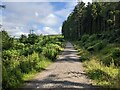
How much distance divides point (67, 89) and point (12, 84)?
7.89ft

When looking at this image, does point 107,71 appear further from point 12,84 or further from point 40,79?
point 12,84

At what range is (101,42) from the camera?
4178 cm

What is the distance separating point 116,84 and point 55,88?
2.67 m

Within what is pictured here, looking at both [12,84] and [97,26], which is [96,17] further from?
[12,84]

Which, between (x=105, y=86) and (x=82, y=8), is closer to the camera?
(x=105, y=86)

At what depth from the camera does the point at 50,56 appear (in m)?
31.0

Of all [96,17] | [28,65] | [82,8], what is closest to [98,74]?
[28,65]

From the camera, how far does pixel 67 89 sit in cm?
1375

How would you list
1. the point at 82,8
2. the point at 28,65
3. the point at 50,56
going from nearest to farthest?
the point at 28,65
the point at 50,56
the point at 82,8

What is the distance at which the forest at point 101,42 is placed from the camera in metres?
17.3

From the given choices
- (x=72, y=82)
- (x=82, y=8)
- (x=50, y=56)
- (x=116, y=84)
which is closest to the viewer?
(x=116, y=84)

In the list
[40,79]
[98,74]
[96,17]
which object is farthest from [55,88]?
[96,17]

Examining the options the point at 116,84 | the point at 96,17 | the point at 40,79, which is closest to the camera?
the point at 116,84

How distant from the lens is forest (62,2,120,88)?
679 inches
